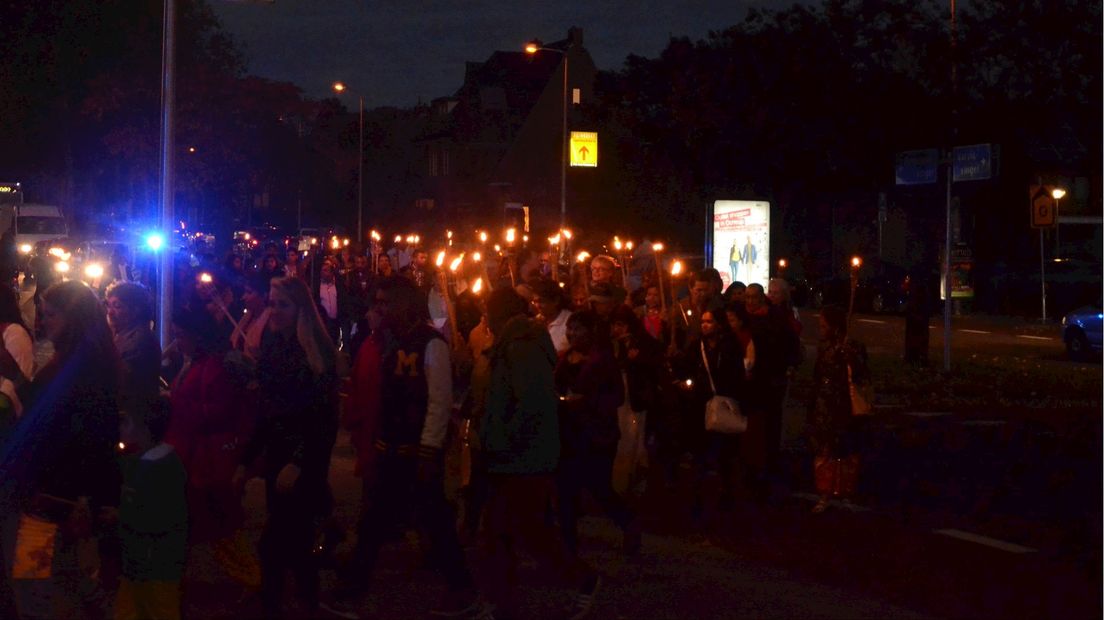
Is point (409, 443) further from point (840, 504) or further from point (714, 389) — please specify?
point (840, 504)

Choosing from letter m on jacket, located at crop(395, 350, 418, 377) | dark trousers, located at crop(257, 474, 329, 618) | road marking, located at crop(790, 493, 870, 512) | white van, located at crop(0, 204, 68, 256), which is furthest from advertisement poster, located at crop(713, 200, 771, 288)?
white van, located at crop(0, 204, 68, 256)

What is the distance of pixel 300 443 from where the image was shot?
682 cm

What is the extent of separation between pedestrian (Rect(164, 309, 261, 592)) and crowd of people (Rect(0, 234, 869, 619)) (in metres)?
0.01

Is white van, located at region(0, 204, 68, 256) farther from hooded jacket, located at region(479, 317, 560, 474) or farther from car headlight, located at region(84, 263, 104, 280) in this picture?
hooded jacket, located at region(479, 317, 560, 474)

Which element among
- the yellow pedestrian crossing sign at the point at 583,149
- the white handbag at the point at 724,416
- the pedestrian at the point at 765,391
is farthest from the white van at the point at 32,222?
the white handbag at the point at 724,416

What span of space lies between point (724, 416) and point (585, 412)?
1.79m

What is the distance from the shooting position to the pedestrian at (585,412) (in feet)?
26.1

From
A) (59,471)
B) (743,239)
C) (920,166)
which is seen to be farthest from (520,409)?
(743,239)

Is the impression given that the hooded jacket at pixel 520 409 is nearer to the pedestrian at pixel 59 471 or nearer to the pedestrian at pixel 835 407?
the pedestrian at pixel 59 471

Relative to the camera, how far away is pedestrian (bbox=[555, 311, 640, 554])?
313 inches

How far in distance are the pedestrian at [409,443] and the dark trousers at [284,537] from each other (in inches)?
11.1

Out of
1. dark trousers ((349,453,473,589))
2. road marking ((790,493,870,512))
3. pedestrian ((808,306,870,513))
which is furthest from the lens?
road marking ((790,493,870,512))

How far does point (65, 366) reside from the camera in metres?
6.09

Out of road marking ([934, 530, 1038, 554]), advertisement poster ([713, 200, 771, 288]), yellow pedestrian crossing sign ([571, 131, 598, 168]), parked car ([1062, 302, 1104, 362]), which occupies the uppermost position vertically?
yellow pedestrian crossing sign ([571, 131, 598, 168])
